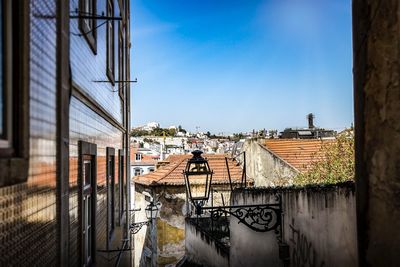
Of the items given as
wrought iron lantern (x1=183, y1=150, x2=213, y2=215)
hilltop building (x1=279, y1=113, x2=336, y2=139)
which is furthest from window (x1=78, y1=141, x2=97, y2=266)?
hilltop building (x1=279, y1=113, x2=336, y2=139)

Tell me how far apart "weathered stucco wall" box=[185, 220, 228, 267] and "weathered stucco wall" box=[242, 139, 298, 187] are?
3699mm

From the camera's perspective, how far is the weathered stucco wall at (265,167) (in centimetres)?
1583

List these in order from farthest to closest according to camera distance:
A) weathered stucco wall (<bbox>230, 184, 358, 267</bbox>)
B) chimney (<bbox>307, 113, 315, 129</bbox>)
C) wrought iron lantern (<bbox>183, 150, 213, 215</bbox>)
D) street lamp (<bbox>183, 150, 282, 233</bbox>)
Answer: chimney (<bbox>307, 113, 315, 129</bbox>) → wrought iron lantern (<bbox>183, 150, 213, 215</bbox>) → street lamp (<bbox>183, 150, 282, 233</bbox>) → weathered stucco wall (<bbox>230, 184, 358, 267</bbox>)

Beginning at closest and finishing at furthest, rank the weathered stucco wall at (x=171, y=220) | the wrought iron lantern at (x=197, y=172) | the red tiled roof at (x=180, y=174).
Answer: the wrought iron lantern at (x=197, y=172), the weathered stucco wall at (x=171, y=220), the red tiled roof at (x=180, y=174)

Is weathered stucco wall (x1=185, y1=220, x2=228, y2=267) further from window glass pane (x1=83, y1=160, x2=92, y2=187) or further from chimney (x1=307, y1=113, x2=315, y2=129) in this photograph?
chimney (x1=307, y1=113, x2=315, y2=129)

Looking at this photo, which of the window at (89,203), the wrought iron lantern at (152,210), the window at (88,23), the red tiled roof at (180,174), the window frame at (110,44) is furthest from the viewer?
the red tiled roof at (180,174)

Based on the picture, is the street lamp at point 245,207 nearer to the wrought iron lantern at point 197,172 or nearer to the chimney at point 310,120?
the wrought iron lantern at point 197,172

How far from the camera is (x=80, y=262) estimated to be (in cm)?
544

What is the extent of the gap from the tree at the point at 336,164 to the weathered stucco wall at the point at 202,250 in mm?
2707

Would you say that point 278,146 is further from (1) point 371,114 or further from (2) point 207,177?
(1) point 371,114

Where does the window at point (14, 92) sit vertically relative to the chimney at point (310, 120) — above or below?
below

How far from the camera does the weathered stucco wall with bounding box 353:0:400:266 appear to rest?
2750 mm

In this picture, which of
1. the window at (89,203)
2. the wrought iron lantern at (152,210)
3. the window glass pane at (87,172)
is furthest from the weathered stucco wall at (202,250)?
the window glass pane at (87,172)

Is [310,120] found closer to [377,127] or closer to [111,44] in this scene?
[111,44]
